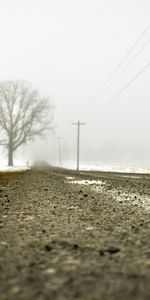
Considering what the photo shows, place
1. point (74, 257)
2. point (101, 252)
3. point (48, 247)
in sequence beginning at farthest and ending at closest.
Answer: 1. point (48, 247)
2. point (101, 252)
3. point (74, 257)

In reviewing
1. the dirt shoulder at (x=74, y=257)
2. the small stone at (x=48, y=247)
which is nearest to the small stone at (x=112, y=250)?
the dirt shoulder at (x=74, y=257)

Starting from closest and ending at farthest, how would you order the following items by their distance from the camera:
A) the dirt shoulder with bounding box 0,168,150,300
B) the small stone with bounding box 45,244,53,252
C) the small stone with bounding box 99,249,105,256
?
the dirt shoulder with bounding box 0,168,150,300 → the small stone with bounding box 99,249,105,256 → the small stone with bounding box 45,244,53,252

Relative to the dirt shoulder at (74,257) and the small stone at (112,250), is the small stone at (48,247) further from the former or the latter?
the small stone at (112,250)

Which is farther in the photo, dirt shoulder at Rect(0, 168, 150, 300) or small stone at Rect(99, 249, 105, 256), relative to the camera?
small stone at Rect(99, 249, 105, 256)

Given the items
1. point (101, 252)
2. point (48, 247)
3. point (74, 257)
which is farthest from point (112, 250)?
point (48, 247)

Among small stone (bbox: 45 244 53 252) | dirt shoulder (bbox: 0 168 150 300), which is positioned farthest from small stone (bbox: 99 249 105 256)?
small stone (bbox: 45 244 53 252)

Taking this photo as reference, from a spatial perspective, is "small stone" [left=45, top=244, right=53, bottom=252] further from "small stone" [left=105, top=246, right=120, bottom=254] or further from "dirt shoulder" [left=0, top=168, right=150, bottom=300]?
"small stone" [left=105, top=246, right=120, bottom=254]

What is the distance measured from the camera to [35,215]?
5117mm

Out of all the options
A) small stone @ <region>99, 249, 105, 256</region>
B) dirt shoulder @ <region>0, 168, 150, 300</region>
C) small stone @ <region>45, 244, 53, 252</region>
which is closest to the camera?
dirt shoulder @ <region>0, 168, 150, 300</region>

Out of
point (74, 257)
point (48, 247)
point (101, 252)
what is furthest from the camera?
point (48, 247)

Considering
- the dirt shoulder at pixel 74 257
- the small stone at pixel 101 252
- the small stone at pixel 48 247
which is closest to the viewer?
the dirt shoulder at pixel 74 257

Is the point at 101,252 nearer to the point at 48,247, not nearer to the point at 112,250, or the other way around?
the point at 112,250

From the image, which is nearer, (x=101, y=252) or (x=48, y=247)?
(x=101, y=252)

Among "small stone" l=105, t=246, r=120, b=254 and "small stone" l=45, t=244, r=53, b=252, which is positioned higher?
"small stone" l=105, t=246, r=120, b=254
